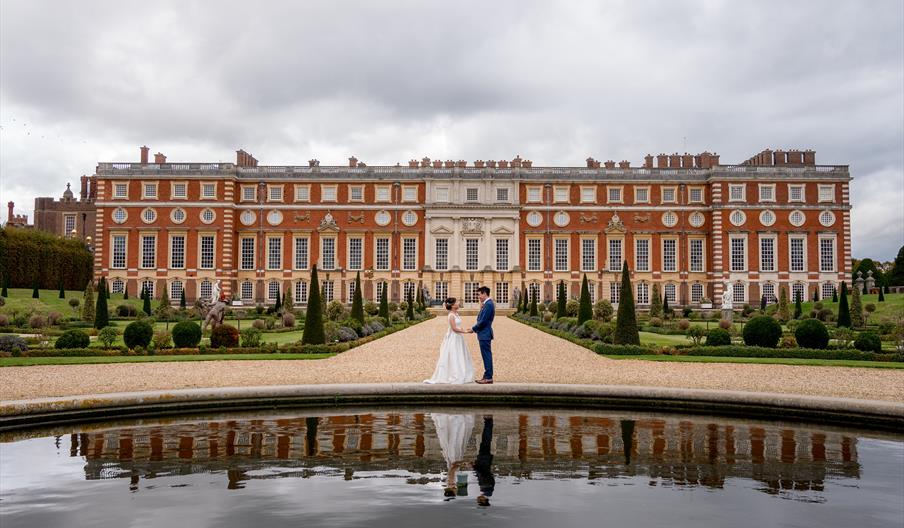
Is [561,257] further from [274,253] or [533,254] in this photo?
[274,253]

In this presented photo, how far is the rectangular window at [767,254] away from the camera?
42281 millimetres

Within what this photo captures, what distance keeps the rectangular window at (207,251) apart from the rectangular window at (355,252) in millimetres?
8366

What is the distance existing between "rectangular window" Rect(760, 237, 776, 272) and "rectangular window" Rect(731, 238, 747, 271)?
990 mm

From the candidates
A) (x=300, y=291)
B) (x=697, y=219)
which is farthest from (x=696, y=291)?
(x=300, y=291)

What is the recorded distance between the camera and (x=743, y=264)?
139 ft

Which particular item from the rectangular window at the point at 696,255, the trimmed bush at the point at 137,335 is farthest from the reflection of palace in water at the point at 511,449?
the rectangular window at the point at 696,255

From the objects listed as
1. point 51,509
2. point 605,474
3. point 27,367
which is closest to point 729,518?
point 605,474

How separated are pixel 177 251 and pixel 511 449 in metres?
40.8

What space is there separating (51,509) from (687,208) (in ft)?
140

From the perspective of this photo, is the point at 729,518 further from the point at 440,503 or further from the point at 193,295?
the point at 193,295

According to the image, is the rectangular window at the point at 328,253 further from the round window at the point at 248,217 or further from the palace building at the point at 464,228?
the round window at the point at 248,217

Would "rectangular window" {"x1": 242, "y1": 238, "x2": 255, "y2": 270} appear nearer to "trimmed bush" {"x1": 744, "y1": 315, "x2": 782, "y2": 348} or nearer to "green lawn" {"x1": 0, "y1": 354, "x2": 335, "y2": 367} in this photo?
"green lawn" {"x1": 0, "y1": 354, "x2": 335, "y2": 367}

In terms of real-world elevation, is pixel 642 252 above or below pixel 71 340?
above

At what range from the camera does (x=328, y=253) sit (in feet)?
146
